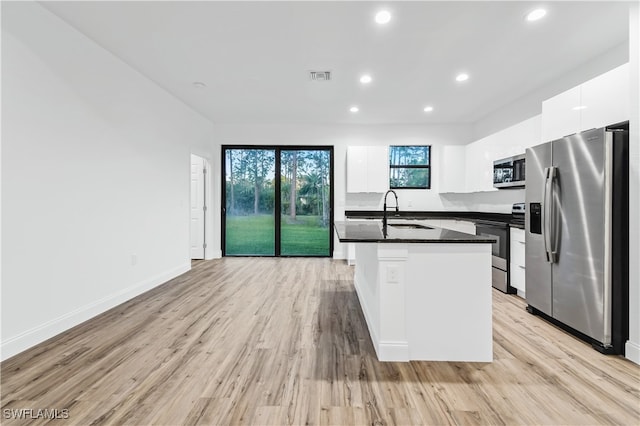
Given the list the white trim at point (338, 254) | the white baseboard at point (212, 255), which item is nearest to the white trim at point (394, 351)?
the white trim at point (338, 254)

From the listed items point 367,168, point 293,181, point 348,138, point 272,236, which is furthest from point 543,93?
point 272,236

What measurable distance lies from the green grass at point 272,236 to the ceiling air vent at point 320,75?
3070mm

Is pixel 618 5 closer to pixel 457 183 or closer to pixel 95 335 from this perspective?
pixel 457 183

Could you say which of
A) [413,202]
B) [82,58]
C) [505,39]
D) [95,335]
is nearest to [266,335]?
[95,335]

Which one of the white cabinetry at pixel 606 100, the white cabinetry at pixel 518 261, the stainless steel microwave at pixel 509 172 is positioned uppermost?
the white cabinetry at pixel 606 100

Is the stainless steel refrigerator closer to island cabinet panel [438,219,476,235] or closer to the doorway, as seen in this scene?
island cabinet panel [438,219,476,235]

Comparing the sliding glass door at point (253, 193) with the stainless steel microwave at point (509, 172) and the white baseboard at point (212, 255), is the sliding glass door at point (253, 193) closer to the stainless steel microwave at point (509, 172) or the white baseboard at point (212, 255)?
the white baseboard at point (212, 255)

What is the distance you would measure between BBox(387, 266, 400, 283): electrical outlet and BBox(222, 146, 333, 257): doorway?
4187 mm

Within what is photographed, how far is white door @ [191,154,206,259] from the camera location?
6.09 metres

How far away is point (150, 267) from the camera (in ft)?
13.1

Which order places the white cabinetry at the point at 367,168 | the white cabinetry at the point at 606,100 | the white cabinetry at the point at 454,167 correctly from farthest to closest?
the white cabinetry at the point at 367,168, the white cabinetry at the point at 454,167, the white cabinetry at the point at 606,100

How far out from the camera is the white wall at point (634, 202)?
7.12 ft

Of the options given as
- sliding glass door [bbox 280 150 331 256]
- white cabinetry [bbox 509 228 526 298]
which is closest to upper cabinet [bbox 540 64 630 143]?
white cabinetry [bbox 509 228 526 298]

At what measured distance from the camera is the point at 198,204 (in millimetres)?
6090
